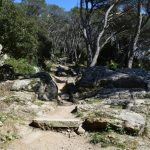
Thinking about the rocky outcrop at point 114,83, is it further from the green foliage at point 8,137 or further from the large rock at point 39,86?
the green foliage at point 8,137

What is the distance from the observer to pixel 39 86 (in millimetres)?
12664

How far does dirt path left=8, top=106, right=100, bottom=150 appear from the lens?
8.16m

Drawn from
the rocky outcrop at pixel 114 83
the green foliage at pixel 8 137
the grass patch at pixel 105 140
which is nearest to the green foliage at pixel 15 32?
the rocky outcrop at pixel 114 83

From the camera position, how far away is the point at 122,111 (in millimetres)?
9797

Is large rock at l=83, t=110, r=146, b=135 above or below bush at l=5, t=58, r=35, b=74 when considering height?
below

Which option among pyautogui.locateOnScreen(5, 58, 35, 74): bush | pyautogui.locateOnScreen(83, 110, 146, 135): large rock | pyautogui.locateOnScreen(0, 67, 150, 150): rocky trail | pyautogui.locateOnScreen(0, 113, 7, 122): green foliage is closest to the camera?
pyautogui.locateOnScreen(0, 67, 150, 150): rocky trail

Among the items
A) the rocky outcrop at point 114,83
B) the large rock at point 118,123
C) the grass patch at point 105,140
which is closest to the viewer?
the grass patch at point 105,140

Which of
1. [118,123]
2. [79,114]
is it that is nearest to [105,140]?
[118,123]

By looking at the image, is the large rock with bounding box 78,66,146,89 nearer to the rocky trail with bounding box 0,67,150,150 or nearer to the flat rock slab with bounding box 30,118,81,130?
the rocky trail with bounding box 0,67,150,150

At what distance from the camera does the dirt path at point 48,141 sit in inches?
321

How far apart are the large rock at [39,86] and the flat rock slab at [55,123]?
3.04m

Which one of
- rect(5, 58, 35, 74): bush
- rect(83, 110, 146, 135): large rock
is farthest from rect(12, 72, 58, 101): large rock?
rect(5, 58, 35, 74): bush

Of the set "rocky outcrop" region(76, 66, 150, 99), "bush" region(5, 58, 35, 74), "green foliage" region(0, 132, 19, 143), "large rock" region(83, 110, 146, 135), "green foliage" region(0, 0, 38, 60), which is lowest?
"green foliage" region(0, 132, 19, 143)

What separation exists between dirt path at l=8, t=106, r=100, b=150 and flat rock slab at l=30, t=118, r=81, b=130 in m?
0.16
